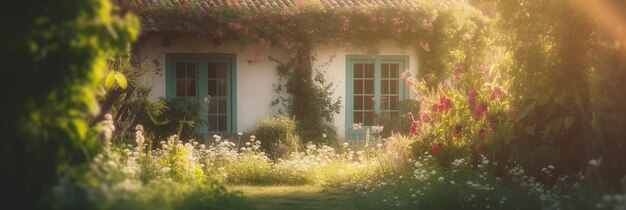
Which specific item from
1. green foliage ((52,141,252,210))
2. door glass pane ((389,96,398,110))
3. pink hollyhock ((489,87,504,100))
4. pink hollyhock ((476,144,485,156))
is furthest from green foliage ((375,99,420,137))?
green foliage ((52,141,252,210))

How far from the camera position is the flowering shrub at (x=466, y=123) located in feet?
31.4

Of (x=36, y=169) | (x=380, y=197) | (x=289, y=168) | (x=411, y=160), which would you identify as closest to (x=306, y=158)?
(x=289, y=168)

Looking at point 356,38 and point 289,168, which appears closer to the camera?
point 289,168

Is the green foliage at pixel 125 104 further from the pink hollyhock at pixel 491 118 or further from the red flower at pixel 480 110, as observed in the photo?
the pink hollyhock at pixel 491 118

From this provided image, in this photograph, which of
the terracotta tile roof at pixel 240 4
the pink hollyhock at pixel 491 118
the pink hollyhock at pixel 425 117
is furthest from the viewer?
the terracotta tile roof at pixel 240 4

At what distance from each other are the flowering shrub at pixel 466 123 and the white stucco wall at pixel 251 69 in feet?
18.0

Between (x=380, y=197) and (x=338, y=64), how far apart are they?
7.87 meters

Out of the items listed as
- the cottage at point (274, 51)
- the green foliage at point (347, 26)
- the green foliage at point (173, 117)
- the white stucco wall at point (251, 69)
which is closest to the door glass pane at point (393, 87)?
the cottage at point (274, 51)

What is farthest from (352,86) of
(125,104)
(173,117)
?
(125,104)

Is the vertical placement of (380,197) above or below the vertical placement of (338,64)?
below

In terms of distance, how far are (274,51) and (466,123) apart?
22.1ft

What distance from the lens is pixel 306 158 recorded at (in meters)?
12.2

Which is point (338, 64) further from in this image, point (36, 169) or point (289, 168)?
point (36, 169)

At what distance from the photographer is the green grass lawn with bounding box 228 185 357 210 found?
30.1 feet
